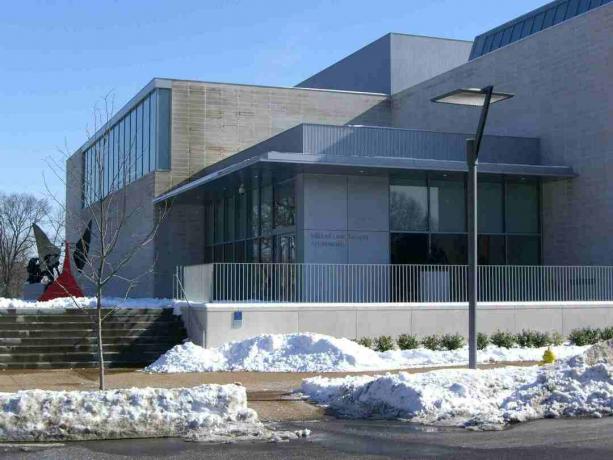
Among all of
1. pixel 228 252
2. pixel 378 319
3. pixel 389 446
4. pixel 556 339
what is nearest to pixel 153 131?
pixel 228 252

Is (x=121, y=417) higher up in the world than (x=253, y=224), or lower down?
lower down

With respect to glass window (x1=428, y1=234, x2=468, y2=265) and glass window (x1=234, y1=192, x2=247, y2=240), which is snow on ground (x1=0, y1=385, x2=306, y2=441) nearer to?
glass window (x1=428, y1=234, x2=468, y2=265)

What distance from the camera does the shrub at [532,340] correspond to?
896 inches

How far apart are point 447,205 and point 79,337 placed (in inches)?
510

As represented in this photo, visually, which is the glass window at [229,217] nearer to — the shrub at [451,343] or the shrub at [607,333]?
the shrub at [451,343]

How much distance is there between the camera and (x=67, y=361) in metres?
21.1

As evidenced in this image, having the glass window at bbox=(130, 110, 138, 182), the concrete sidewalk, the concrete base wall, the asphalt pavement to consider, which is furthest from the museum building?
the asphalt pavement

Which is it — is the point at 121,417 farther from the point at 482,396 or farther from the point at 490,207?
the point at 490,207

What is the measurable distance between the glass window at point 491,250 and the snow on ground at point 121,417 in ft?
62.0

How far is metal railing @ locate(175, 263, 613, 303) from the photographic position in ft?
75.9

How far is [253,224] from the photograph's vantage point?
105 ft

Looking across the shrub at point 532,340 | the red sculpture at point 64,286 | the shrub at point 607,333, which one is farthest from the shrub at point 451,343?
the red sculpture at point 64,286

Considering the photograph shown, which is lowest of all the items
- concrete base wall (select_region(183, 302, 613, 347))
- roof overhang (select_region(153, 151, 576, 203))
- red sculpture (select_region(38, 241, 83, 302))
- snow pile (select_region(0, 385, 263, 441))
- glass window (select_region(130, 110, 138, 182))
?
snow pile (select_region(0, 385, 263, 441))

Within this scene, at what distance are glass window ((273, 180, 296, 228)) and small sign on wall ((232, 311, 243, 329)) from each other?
7.13 m
